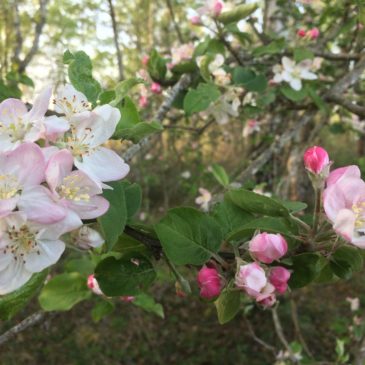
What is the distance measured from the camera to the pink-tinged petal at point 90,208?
683mm

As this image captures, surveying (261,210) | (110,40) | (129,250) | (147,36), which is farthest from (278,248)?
(147,36)

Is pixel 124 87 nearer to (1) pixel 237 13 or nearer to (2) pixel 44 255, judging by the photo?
(2) pixel 44 255

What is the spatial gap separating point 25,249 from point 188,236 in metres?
0.28

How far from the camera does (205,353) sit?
4316 millimetres

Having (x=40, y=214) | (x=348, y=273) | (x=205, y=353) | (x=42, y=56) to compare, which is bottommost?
(x=205, y=353)

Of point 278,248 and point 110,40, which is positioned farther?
point 110,40

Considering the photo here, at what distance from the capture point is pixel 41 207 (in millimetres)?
631

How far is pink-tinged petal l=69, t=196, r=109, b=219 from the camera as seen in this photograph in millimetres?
683

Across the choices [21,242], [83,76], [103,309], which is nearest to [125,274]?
[21,242]

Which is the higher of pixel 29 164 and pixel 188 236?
pixel 29 164

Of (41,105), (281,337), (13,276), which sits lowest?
(281,337)

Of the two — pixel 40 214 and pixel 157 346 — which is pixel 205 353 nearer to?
pixel 157 346

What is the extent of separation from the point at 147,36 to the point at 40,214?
5529mm

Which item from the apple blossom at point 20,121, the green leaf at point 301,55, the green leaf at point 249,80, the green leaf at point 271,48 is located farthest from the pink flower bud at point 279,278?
the green leaf at point 301,55
